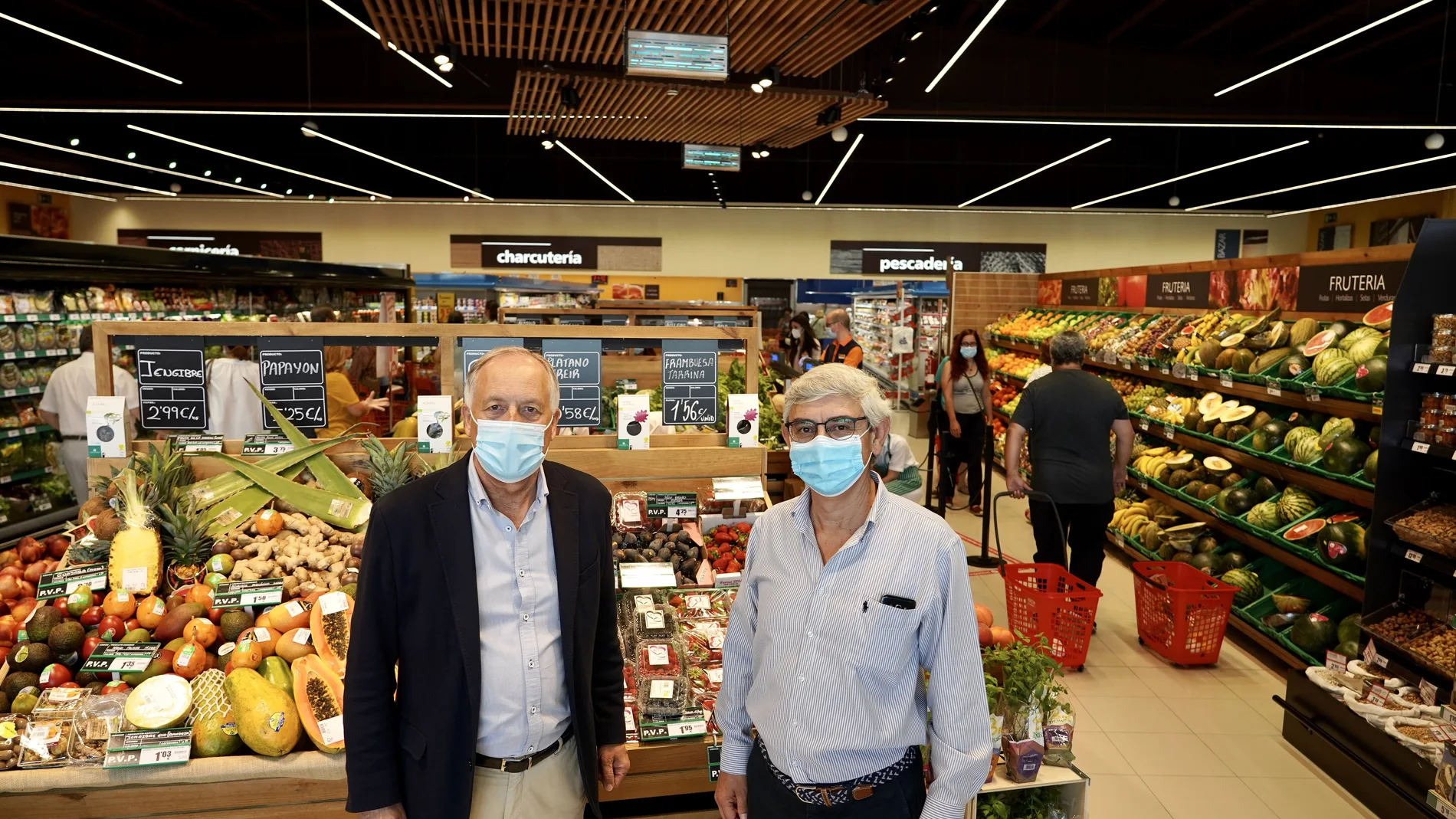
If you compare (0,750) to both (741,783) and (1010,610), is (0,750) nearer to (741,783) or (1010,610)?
(741,783)

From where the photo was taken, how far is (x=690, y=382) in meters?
3.69

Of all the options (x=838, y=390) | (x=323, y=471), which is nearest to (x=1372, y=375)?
(x=838, y=390)

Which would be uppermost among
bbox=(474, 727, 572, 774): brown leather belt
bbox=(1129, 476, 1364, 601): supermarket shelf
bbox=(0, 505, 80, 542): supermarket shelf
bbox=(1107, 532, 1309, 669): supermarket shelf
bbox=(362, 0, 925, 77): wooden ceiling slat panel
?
bbox=(362, 0, 925, 77): wooden ceiling slat panel

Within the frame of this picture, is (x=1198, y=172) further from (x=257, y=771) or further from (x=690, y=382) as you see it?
(x=257, y=771)

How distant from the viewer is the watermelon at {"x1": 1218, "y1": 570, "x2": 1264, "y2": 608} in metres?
5.25

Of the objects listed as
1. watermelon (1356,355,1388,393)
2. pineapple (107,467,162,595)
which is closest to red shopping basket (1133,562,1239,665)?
watermelon (1356,355,1388,393)

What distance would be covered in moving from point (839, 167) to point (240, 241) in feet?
38.4

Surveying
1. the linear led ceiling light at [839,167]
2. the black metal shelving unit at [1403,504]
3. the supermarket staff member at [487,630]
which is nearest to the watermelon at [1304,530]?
the black metal shelving unit at [1403,504]

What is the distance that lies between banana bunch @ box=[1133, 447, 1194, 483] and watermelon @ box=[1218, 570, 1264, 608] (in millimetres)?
1310

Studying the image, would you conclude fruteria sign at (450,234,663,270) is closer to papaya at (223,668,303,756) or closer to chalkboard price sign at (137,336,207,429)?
chalkboard price sign at (137,336,207,429)

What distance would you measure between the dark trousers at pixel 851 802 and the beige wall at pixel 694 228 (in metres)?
15.6

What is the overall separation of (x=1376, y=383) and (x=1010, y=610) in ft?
7.25

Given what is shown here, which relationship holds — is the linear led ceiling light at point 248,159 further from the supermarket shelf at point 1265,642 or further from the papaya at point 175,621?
the supermarket shelf at point 1265,642

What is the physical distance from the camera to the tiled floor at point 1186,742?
361 centimetres
